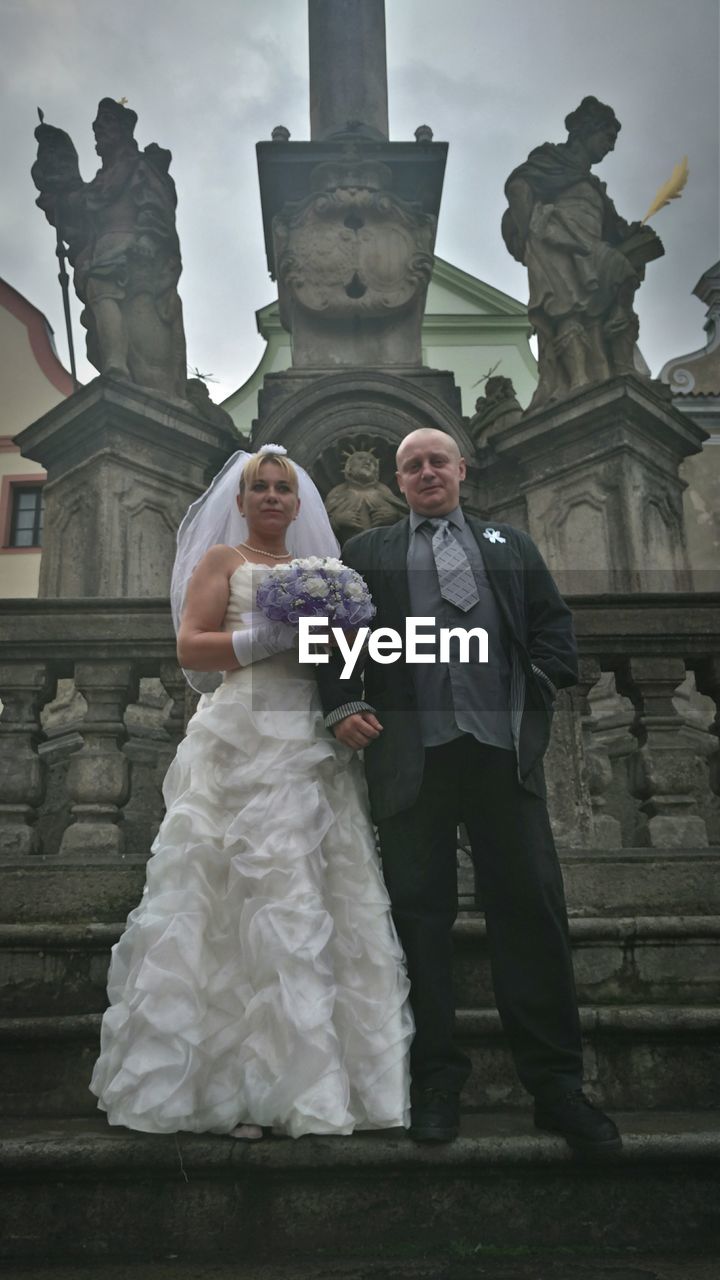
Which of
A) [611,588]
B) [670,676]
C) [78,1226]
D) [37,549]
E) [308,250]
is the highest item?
[37,549]

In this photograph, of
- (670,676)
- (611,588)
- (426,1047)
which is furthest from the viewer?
(611,588)

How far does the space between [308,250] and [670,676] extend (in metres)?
5.69

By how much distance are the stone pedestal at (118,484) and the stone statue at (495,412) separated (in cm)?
210

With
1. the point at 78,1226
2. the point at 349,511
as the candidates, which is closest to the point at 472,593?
the point at 78,1226

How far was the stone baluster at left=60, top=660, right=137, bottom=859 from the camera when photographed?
13.8ft

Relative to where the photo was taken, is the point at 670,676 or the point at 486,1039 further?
the point at 670,676

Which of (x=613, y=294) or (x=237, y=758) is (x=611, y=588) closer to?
(x=613, y=294)

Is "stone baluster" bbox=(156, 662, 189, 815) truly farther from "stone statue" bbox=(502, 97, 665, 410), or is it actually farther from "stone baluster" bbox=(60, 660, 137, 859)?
"stone statue" bbox=(502, 97, 665, 410)

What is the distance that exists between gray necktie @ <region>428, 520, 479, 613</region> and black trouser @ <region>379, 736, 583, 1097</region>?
1.49 feet

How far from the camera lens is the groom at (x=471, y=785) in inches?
120

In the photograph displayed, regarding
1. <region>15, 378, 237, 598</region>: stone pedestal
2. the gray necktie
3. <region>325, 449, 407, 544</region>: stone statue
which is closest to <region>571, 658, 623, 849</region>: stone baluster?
the gray necktie

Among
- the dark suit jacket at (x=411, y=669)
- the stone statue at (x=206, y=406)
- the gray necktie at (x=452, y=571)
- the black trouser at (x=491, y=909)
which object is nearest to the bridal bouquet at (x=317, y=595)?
the dark suit jacket at (x=411, y=669)

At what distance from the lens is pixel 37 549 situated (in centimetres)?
2306

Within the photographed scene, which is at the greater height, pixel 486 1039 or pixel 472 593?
pixel 472 593
